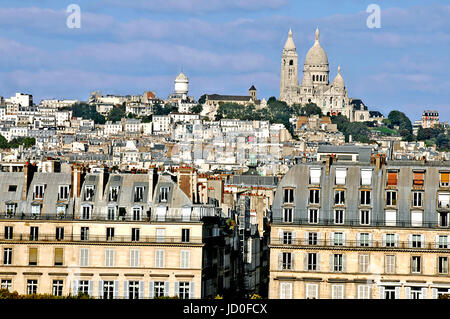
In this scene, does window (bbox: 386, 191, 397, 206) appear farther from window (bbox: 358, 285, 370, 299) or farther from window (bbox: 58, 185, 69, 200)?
window (bbox: 58, 185, 69, 200)

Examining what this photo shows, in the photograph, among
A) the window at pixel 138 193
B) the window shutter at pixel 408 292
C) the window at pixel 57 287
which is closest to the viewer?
the window shutter at pixel 408 292

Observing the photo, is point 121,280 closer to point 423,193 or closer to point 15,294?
point 15,294

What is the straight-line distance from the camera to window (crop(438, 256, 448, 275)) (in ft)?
148

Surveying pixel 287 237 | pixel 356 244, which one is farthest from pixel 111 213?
pixel 356 244

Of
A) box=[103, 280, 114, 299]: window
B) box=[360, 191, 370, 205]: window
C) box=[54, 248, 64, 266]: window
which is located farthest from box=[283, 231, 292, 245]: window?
box=[54, 248, 64, 266]: window

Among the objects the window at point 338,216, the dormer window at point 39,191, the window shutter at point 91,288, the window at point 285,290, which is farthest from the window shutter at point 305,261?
the dormer window at point 39,191

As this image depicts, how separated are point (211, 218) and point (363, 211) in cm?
559

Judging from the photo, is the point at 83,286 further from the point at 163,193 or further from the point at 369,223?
the point at 369,223

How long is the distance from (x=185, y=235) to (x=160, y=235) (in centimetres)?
88

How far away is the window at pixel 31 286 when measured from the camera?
46.2 meters

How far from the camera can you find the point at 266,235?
194ft

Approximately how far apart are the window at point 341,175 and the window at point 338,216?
3.98 ft

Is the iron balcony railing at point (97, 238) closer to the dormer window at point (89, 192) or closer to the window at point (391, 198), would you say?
the dormer window at point (89, 192)

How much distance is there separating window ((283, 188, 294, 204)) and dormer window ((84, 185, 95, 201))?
6.96 m
